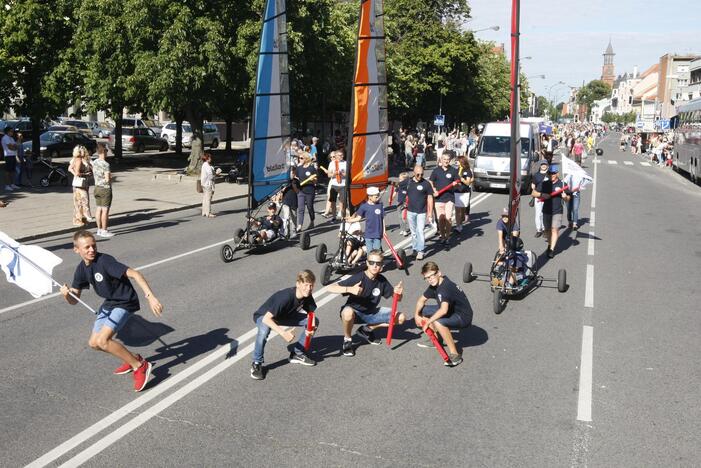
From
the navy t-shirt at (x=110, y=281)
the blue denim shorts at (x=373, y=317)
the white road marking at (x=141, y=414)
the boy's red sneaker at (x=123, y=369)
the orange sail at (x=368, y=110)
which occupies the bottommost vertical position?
the white road marking at (x=141, y=414)

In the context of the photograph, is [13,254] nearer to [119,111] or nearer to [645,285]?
[645,285]

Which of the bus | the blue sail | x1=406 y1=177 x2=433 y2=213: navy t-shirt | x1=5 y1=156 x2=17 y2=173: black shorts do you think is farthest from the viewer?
the bus

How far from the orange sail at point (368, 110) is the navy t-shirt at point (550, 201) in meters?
3.45

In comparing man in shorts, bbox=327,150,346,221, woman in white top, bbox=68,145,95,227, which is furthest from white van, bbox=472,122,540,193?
woman in white top, bbox=68,145,95,227

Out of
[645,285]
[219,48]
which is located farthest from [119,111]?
[645,285]

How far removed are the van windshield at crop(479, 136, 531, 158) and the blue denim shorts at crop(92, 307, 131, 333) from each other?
22133mm

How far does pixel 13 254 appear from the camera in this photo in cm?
759

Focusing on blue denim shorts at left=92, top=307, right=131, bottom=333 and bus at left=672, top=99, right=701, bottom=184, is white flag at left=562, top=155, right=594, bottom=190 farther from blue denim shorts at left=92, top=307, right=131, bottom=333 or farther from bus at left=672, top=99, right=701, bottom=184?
bus at left=672, top=99, right=701, bottom=184

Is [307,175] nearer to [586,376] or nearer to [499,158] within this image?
[586,376]

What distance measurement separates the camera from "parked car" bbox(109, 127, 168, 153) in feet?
148

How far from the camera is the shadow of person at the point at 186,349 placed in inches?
303

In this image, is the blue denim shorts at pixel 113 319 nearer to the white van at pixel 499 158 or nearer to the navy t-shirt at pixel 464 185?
the navy t-shirt at pixel 464 185

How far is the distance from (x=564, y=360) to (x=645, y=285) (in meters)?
4.76

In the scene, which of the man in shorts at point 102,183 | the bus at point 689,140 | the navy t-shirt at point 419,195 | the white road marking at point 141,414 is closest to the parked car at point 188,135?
the bus at point 689,140
